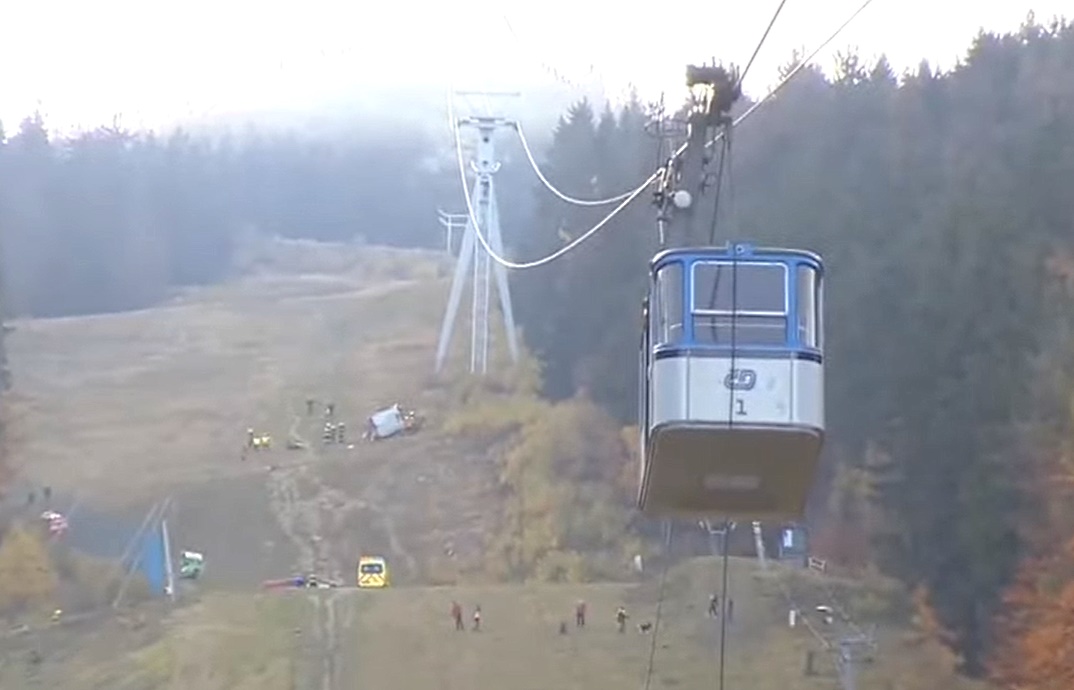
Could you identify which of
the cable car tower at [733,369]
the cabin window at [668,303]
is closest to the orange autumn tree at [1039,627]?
the cable car tower at [733,369]

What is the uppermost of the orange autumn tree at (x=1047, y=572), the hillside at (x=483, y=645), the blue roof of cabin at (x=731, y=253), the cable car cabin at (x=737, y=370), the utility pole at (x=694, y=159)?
the utility pole at (x=694, y=159)

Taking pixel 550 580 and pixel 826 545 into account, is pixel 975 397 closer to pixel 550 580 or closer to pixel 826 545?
pixel 826 545

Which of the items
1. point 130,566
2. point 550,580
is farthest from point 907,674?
point 130,566

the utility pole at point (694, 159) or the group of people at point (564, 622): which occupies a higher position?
the utility pole at point (694, 159)

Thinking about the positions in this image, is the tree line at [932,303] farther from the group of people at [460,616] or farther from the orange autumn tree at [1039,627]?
the group of people at [460,616]

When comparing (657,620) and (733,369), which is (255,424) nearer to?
(657,620)

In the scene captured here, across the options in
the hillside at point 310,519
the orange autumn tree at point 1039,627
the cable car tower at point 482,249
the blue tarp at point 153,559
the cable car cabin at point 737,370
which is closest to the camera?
the cable car cabin at point 737,370

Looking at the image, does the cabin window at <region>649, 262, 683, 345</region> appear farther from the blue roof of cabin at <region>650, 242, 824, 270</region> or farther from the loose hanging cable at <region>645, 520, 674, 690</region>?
the loose hanging cable at <region>645, 520, 674, 690</region>
